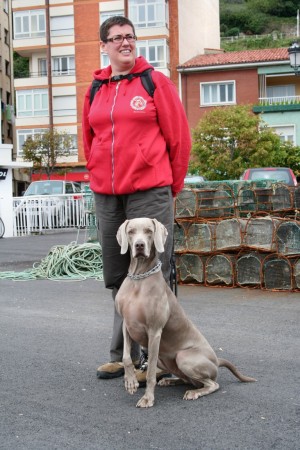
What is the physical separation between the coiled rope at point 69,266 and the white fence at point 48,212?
10720 millimetres

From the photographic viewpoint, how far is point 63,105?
56531mm

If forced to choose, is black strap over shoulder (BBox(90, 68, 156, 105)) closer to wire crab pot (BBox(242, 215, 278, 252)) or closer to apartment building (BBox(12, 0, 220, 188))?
wire crab pot (BBox(242, 215, 278, 252))

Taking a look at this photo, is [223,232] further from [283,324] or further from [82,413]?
[82,413]

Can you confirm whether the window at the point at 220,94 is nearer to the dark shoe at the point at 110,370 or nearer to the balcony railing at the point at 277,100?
the balcony railing at the point at 277,100

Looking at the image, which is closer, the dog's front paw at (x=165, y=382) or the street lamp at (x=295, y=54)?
the dog's front paw at (x=165, y=382)

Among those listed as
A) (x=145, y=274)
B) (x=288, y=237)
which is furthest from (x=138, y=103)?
(x=288, y=237)

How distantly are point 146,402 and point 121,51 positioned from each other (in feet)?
8.02

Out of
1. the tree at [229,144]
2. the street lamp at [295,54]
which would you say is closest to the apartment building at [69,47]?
the tree at [229,144]

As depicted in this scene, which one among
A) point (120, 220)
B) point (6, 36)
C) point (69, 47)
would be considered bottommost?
point (120, 220)

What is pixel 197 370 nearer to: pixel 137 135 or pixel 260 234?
pixel 137 135

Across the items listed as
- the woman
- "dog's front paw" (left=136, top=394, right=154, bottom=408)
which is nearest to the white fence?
the woman

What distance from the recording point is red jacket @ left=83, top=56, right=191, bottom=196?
504 cm

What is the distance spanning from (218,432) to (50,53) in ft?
183

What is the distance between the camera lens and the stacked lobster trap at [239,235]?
995cm
